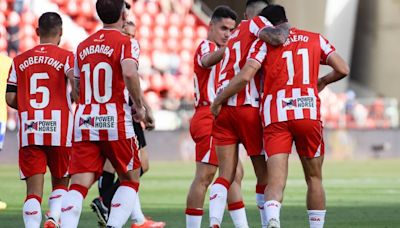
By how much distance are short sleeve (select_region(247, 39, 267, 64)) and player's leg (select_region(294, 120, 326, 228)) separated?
61 centimetres

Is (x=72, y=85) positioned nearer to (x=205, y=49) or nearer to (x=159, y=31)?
(x=205, y=49)

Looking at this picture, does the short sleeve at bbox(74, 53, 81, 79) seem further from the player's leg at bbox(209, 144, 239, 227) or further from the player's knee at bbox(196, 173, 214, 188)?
the player's knee at bbox(196, 173, 214, 188)

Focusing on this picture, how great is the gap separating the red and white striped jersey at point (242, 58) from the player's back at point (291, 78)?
207mm

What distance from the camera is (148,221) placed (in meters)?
10.9

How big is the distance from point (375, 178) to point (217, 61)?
13.3 meters


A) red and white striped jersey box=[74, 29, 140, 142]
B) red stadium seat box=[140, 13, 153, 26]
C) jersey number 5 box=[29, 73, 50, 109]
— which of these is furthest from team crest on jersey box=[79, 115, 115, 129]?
red stadium seat box=[140, 13, 153, 26]

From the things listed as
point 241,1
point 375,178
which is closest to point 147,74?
point 375,178

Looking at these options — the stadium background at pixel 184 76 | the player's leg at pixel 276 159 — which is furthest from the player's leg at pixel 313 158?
the stadium background at pixel 184 76

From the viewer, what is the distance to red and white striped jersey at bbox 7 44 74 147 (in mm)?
9688

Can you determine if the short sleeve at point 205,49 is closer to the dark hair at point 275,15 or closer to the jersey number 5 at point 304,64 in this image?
the dark hair at point 275,15

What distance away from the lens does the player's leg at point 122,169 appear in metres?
8.75

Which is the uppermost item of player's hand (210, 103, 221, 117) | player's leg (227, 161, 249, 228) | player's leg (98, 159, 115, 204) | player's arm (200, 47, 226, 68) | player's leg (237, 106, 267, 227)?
player's arm (200, 47, 226, 68)

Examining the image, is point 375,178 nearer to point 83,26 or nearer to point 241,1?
point 241,1

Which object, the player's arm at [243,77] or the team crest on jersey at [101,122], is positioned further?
the player's arm at [243,77]
